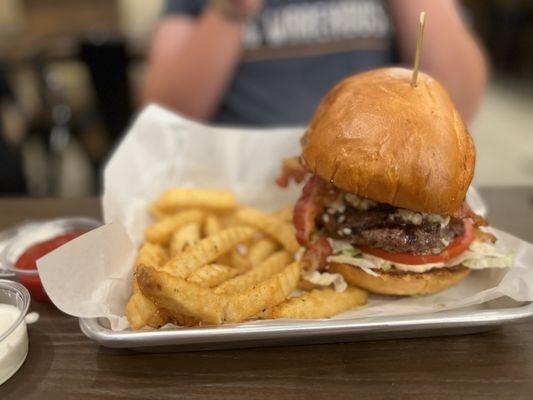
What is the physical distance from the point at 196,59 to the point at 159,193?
955 millimetres

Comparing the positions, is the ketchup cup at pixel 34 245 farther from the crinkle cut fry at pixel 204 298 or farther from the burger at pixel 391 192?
the burger at pixel 391 192

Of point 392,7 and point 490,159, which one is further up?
point 392,7

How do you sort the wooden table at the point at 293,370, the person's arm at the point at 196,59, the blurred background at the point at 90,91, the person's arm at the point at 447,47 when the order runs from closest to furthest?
the wooden table at the point at 293,370 < the person's arm at the point at 196,59 < the person's arm at the point at 447,47 < the blurred background at the point at 90,91

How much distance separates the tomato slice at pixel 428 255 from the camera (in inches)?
62.2

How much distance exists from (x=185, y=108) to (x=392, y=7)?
130 centimetres

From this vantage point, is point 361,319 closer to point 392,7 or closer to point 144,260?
point 144,260

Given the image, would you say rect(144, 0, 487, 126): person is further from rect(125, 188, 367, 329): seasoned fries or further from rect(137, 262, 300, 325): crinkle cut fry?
rect(137, 262, 300, 325): crinkle cut fry

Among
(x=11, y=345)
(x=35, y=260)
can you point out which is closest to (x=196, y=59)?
(x=35, y=260)

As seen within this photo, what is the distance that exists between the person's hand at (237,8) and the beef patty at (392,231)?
1193 millimetres

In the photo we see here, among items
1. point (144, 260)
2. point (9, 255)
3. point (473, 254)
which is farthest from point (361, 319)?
point (9, 255)

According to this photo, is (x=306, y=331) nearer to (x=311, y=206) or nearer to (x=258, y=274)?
(x=258, y=274)

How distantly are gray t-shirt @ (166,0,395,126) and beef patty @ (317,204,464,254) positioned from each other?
1339 millimetres

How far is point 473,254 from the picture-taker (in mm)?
1612

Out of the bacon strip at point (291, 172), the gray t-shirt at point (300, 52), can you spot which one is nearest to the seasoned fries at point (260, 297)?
the bacon strip at point (291, 172)
